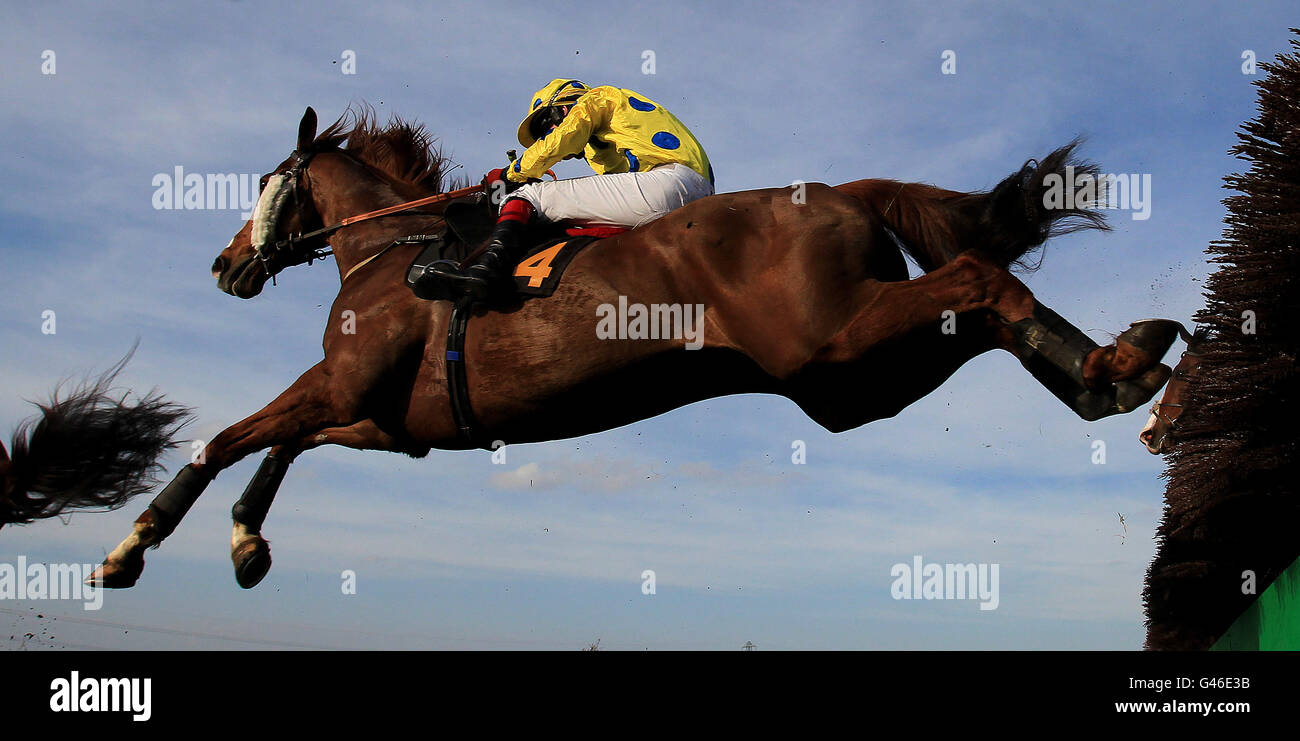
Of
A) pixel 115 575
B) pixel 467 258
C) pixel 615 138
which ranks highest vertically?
pixel 615 138

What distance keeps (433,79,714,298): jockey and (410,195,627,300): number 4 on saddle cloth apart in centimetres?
7

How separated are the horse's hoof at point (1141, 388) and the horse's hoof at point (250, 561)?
14.8 ft

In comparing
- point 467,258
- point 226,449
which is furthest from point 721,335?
point 226,449

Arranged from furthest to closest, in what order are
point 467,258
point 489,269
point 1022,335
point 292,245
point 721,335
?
point 292,245 → point 467,258 → point 489,269 → point 721,335 → point 1022,335

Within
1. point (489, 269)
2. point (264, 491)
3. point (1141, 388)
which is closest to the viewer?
point (1141, 388)

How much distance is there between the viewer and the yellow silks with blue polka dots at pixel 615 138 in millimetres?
5496

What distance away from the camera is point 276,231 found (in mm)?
6750

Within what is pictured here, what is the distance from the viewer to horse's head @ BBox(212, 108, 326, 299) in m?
6.72

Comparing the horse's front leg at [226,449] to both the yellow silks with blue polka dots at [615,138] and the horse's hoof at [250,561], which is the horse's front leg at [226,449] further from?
the yellow silks with blue polka dots at [615,138]

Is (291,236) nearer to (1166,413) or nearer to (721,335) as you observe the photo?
(721,335)

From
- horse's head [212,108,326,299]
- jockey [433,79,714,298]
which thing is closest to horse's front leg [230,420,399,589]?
horse's head [212,108,326,299]

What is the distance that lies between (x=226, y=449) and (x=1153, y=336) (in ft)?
15.3

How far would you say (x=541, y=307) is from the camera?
5113mm
